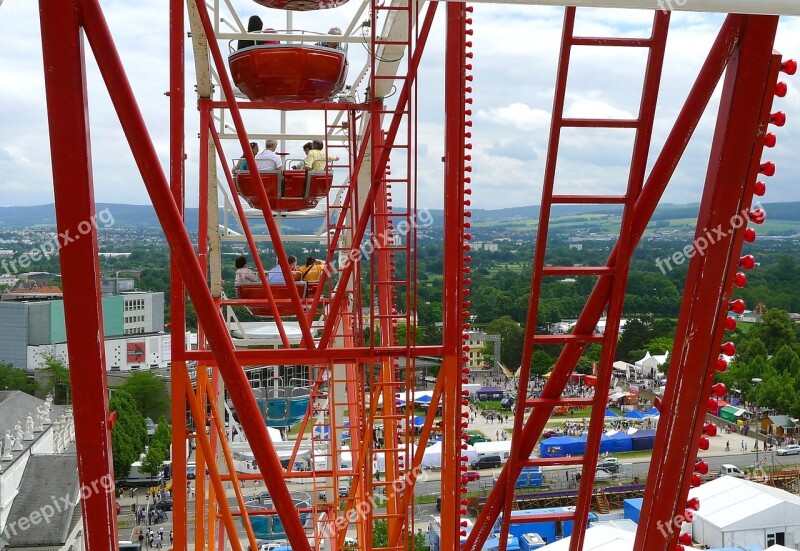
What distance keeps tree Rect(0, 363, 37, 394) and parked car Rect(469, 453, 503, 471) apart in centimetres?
3864

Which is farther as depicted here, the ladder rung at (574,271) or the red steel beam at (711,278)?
the ladder rung at (574,271)

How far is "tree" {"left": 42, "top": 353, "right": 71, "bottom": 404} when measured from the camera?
64312 mm

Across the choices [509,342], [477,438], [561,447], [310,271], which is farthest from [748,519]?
[509,342]

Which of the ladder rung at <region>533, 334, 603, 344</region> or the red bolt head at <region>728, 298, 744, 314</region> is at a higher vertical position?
the red bolt head at <region>728, 298, 744, 314</region>

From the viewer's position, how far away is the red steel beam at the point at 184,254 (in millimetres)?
3973

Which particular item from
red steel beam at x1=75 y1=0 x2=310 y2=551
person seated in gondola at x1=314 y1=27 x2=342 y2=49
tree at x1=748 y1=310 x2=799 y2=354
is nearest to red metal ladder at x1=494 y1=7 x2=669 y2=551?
red steel beam at x1=75 y1=0 x2=310 y2=551

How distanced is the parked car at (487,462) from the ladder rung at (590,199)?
34788mm

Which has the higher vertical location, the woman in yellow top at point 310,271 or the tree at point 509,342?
the woman in yellow top at point 310,271

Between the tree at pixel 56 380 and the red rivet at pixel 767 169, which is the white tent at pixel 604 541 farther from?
the tree at pixel 56 380

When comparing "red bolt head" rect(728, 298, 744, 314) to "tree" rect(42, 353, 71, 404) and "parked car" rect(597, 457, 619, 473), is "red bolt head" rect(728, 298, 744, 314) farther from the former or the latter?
"tree" rect(42, 353, 71, 404)

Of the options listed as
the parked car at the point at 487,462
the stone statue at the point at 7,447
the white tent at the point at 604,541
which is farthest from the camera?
the parked car at the point at 487,462

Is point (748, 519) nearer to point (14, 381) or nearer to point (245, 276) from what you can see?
point (245, 276)

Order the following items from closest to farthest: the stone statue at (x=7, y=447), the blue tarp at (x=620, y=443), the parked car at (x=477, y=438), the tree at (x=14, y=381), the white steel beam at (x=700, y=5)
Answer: the white steel beam at (x=700, y=5)
the stone statue at (x=7, y=447)
the blue tarp at (x=620, y=443)
the parked car at (x=477, y=438)
the tree at (x=14, y=381)

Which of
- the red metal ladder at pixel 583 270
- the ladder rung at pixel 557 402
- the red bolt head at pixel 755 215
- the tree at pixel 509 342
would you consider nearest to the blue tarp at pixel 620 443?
the tree at pixel 509 342
